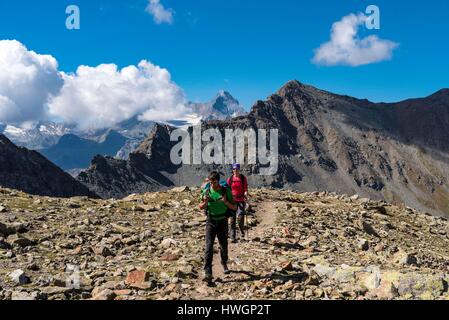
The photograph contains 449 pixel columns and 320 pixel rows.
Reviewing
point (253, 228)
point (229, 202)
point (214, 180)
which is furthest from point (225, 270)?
point (253, 228)

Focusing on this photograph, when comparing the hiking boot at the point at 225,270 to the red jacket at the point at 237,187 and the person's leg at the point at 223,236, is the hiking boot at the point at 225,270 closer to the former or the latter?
the person's leg at the point at 223,236

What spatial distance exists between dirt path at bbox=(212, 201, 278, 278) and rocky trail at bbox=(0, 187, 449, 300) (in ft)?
0.26

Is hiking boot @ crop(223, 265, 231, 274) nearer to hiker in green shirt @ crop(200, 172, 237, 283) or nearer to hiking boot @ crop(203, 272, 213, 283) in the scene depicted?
hiker in green shirt @ crop(200, 172, 237, 283)

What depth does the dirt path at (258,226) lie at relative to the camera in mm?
17553

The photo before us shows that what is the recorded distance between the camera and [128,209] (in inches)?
1144

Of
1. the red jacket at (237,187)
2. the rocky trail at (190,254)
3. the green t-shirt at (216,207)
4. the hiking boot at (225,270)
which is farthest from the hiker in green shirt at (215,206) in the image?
the red jacket at (237,187)

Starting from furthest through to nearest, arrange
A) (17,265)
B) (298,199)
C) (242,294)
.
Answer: (298,199), (17,265), (242,294)

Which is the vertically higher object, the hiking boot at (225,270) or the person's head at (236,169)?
the person's head at (236,169)

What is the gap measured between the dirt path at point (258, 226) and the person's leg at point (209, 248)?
3.05ft

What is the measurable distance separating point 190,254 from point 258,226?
330 inches

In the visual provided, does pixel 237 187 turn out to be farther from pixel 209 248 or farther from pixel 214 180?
pixel 209 248
